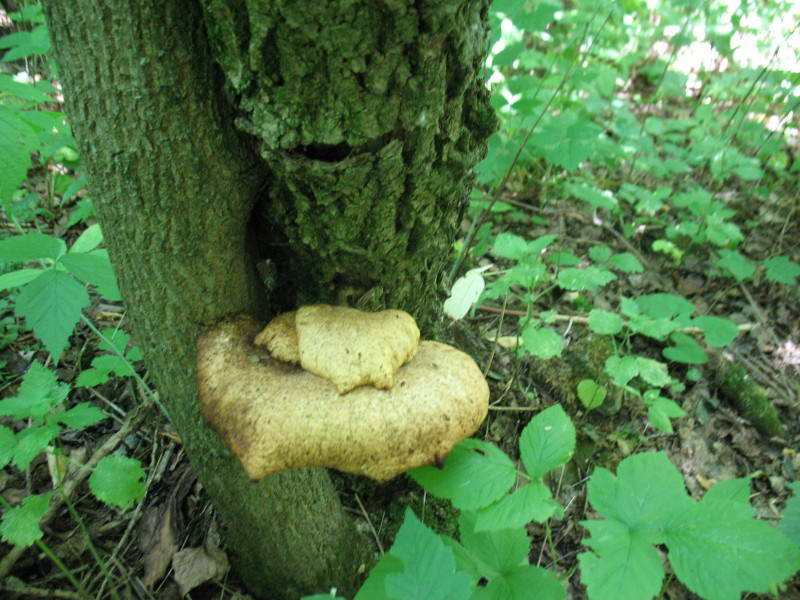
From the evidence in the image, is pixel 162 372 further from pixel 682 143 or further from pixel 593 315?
pixel 682 143

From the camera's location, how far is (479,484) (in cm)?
175

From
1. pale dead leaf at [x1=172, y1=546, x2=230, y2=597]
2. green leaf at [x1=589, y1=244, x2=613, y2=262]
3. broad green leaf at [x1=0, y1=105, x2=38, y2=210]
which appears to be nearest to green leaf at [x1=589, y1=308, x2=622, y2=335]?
green leaf at [x1=589, y1=244, x2=613, y2=262]

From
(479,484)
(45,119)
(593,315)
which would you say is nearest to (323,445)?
(479,484)

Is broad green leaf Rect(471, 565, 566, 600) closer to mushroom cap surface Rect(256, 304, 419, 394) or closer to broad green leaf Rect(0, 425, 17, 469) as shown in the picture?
mushroom cap surface Rect(256, 304, 419, 394)

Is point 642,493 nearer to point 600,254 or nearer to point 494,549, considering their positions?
point 494,549

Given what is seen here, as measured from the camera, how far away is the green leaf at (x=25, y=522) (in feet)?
5.95

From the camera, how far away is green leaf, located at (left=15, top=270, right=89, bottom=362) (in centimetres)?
171

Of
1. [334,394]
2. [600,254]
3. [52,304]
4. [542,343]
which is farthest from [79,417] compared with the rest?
[600,254]

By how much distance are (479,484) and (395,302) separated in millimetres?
764

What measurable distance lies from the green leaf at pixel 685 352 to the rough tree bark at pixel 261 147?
2013mm

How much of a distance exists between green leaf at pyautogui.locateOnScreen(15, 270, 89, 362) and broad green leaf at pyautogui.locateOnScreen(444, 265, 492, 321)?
1548 millimetres

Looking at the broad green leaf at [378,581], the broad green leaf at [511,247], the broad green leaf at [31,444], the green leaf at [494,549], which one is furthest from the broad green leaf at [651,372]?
the broad green leaf at [31,444]

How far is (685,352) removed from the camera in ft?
10.5

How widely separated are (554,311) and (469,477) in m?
1.84
